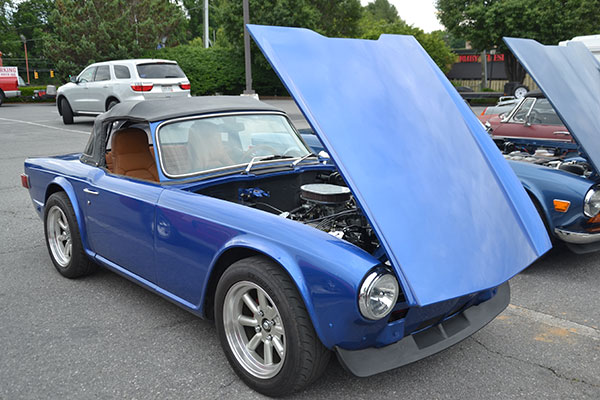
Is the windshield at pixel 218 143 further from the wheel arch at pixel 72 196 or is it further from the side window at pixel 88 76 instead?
the side window at pixel 88 76

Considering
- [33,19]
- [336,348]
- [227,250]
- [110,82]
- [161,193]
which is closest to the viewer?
[336,348]

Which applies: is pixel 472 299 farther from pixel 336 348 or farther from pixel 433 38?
pixel 433 38

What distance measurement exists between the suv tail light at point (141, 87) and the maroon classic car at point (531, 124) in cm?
1016

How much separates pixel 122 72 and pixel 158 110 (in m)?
11.9

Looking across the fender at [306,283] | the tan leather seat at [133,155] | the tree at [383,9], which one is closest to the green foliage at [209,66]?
the tan leather seat at [133,155]

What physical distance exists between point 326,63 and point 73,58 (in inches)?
1250

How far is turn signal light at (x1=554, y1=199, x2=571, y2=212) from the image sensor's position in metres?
4.50

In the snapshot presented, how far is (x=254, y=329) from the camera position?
2.94 metres

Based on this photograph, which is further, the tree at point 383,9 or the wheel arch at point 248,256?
the tree at point 383,9

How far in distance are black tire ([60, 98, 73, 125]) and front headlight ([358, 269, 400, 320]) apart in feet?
53.8

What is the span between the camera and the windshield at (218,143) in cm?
365

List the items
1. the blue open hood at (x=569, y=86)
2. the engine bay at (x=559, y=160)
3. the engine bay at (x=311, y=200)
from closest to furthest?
the engine bay at (x=311, y=200)
the blue open hood at (x=569, y=86)
the engine bay at (x=559, y=160)

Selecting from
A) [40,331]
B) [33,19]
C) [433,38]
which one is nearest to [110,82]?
[40,331]

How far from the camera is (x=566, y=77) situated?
5.00 m
